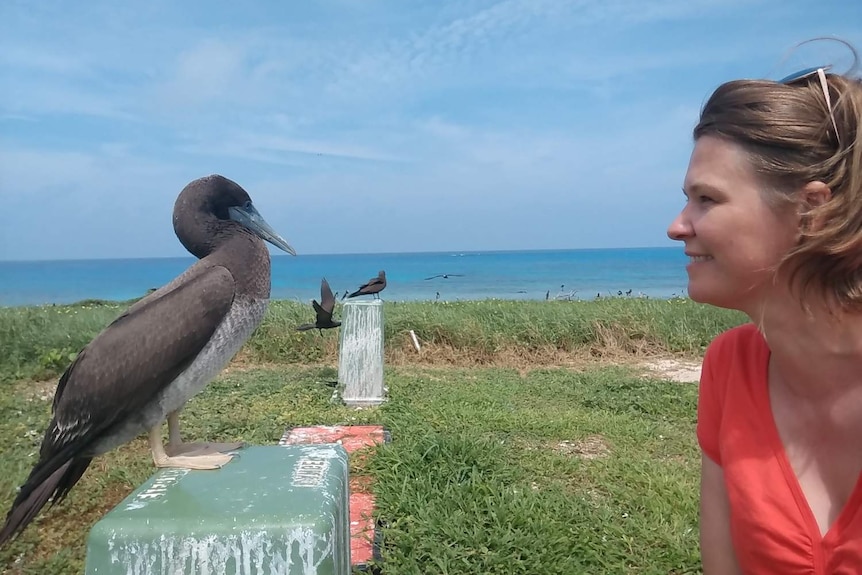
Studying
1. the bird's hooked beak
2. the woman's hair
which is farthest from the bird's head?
the woman's hair

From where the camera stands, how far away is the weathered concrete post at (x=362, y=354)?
5.62m

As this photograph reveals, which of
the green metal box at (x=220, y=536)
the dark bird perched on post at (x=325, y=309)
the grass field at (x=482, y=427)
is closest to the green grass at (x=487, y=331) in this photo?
the grass field at (x=482, y=427)

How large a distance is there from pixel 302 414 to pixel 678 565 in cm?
315

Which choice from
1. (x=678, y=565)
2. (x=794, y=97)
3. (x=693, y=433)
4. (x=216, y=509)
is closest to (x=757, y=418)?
(x=794, y=97)

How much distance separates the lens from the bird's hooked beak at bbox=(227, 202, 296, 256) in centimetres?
259

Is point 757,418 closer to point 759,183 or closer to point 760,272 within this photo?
point 760,272

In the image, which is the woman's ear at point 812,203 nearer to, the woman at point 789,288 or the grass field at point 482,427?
the woman at point 789,288

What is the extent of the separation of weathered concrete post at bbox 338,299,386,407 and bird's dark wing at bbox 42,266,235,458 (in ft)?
11.2

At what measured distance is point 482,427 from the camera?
4.85m

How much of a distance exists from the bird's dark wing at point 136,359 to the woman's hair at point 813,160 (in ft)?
5.66

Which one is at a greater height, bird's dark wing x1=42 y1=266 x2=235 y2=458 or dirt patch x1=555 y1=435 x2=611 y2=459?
bird's dark wing x1=42 y1=266 x2=235 y2=458

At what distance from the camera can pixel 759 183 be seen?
45.4 inches

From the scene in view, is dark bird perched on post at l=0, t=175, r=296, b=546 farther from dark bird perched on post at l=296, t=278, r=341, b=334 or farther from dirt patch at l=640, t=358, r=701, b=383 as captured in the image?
→ dirt patch at l=640, t=358, r=701, b=383

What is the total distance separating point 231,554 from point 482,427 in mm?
3583
